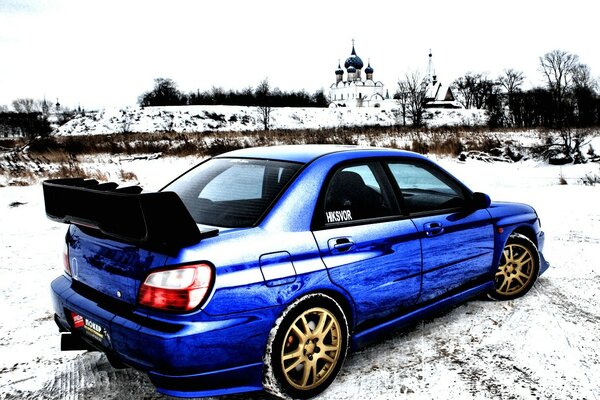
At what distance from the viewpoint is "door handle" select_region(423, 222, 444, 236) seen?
11.6ft

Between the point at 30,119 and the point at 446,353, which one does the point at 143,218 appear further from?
the point at 30,119

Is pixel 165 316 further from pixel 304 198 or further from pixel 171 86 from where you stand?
pixel 171 86

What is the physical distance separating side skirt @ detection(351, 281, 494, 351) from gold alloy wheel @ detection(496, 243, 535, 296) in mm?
329

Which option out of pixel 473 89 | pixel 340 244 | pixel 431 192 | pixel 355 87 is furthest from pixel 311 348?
pixel 355 87

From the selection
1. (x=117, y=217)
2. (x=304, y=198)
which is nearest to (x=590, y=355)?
(x=304, y=198)

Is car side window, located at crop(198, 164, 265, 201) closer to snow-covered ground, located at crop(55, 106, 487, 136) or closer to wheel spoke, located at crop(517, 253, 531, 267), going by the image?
wheel spoke, located at crop(517, 253, 531, 267)

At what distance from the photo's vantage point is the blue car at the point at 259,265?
7.98ft

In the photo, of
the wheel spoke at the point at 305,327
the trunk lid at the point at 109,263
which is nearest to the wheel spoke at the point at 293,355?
the wheel spoke at the point at 305,327

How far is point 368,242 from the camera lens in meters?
3.12

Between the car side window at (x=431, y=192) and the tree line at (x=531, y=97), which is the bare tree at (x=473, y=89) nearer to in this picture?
the tree line at (x=531, y=97)

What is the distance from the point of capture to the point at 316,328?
2.87 m

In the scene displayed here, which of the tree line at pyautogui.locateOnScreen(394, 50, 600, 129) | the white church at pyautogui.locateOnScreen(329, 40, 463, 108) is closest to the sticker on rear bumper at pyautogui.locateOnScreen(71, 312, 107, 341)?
the tree line at pyautogui.locateOnScreen(394, 50, 600, 129)

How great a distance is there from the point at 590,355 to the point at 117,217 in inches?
129

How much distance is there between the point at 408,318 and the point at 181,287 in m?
1.77
